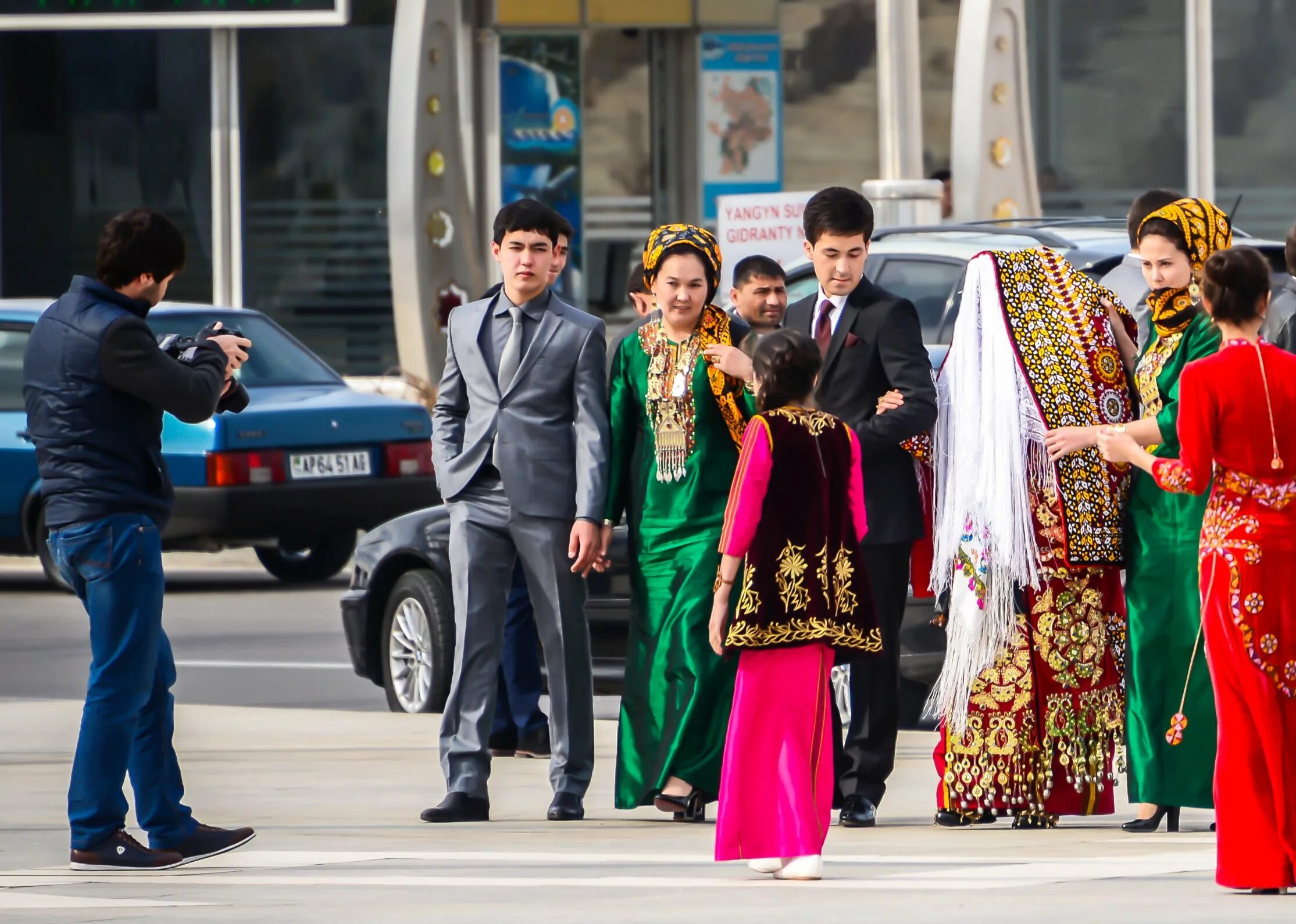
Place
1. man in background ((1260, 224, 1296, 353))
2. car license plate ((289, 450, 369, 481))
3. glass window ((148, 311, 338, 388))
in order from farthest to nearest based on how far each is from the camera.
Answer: glass window ((148, 311, 338, 388)) → car license plate ((289, 450, 369, 481)) → man in background ((1260, 224, 1296, 353))

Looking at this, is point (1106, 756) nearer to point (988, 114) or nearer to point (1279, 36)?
point (988, 114)

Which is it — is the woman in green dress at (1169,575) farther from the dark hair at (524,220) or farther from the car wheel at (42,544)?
the car wheel at (42,544)

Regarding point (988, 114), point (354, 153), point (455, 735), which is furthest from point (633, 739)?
point (354, 153)

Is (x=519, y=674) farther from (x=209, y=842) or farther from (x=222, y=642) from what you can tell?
(x=222, y=642)

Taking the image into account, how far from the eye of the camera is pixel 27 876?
7.32 metres

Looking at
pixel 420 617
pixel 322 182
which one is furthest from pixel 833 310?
pixel 322 182

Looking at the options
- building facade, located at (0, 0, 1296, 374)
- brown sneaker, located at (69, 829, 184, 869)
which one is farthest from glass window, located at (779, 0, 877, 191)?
brown sneaker, located at (69, 829, 184, 869)

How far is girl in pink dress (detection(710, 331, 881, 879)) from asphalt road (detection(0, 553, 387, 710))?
5265 millimetres

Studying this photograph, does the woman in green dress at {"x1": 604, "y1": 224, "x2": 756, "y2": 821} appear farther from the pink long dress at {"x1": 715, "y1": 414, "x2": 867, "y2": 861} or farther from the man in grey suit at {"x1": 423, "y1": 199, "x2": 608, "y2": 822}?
the pink long dress at {"x1": 715, "y1": 414, "x2": 867, "y2": 861}

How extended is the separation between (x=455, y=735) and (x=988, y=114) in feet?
44.7

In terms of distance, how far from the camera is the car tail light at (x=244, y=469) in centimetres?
1565

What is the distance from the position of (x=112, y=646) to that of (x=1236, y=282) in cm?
304

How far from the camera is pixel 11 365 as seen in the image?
16578mm

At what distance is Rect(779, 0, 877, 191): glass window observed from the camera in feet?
83.1
